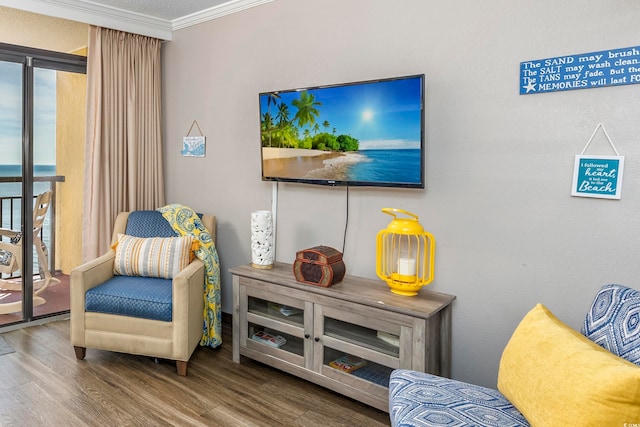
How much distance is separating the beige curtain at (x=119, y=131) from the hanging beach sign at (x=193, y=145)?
0.29m

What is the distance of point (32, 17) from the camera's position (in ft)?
11.3

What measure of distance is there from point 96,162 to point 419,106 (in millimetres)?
2677

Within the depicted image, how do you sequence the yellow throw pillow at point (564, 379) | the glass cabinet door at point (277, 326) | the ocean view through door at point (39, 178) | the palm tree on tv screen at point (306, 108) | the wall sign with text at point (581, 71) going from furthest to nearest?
the ocean view through door at point (39, 178)
the palm tree on tv screen at point (306, 108)
the glass cabinet door at point (277, 326)
the wall sign with text at point (581, 71)
the yellow throw pillow at point (564, 379)

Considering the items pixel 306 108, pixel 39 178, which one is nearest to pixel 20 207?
pixel 39 178

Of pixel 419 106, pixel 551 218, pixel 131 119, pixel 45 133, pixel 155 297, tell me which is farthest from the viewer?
pixel 131 119

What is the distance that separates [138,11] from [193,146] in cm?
115

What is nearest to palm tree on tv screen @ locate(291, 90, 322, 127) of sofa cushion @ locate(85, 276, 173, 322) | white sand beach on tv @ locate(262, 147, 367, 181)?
white sand beach on tv @ locate(262, 147, 367, 181)

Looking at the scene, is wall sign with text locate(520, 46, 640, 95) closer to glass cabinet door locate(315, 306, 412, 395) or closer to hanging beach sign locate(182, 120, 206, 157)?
glass cabinet door locate(315, 306, 412, 395)

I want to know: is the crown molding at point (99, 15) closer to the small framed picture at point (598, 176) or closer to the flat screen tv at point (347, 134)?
the flat screen tv at point (347, 134)

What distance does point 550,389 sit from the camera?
1411 millimetres

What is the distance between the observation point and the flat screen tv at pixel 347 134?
245 centimetres

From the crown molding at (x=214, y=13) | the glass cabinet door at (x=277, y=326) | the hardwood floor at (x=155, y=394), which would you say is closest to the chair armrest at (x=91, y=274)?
the hardwood floor at (x=155, y=394)

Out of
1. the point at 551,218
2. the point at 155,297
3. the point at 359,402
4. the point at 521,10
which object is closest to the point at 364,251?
the point at 359,402

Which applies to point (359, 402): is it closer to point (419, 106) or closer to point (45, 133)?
point (419, 106)
